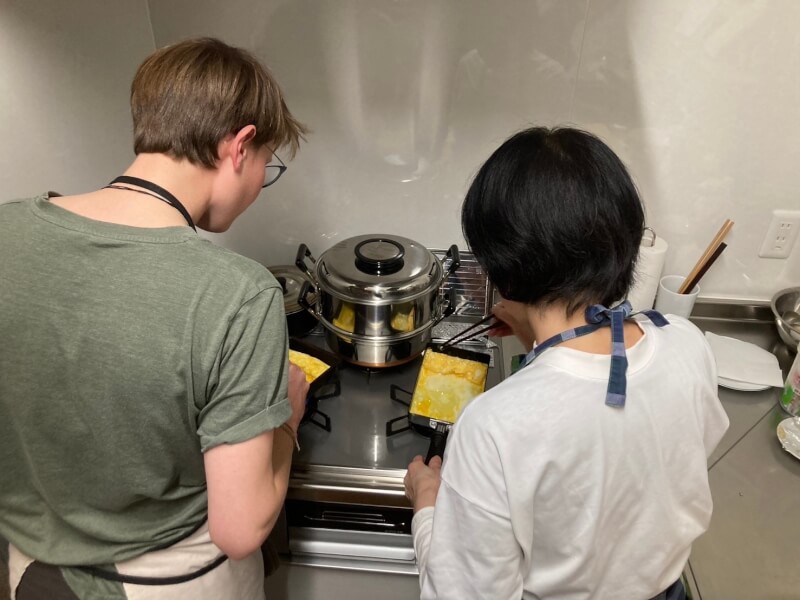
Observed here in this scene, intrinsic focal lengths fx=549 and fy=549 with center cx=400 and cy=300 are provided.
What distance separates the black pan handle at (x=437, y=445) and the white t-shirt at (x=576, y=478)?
0.27m

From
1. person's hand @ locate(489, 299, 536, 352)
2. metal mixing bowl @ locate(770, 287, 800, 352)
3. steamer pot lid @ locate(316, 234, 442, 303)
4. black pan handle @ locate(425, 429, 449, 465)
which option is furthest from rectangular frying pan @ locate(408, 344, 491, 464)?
metal mixing bowl @ locate(770, 287, 800, 352)

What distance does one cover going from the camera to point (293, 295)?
1203 millimetres

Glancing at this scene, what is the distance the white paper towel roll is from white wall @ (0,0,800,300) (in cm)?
11

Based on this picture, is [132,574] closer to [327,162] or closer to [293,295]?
[293,295]

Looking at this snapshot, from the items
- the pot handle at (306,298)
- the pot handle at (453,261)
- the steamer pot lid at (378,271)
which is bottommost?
the pot handle at (306,298)

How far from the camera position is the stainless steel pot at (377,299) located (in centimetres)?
101

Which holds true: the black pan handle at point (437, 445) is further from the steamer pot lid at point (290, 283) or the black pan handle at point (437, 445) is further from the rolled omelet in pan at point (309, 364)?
the steamer pot lid at point (290, 283)

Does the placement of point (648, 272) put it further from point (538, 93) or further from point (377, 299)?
point (377, 299)

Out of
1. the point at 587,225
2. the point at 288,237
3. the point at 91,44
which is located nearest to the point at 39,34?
the point at 91,44

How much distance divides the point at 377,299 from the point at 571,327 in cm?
46

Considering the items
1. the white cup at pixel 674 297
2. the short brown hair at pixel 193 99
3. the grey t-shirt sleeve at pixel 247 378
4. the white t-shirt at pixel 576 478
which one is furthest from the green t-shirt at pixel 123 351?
the white cup at pixel 674 297

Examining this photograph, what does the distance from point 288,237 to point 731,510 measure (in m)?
1.04

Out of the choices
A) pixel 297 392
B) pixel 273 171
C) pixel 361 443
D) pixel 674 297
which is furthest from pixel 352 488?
pixel 674 297

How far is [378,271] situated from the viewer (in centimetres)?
104
